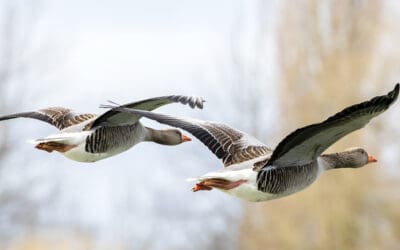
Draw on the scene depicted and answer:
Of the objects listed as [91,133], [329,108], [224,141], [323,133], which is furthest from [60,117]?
[329,108]

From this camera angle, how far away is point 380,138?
28203 millimetres

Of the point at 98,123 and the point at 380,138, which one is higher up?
the point at 98,123

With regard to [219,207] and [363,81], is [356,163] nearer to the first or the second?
[363,81]

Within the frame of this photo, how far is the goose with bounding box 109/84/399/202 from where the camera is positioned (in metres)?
12.7

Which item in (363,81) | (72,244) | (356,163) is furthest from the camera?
(72,244)

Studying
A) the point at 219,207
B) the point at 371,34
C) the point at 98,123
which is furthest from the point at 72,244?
the point at 98,123

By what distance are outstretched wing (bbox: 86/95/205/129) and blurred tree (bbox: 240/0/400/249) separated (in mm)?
14081

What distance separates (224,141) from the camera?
543 inches

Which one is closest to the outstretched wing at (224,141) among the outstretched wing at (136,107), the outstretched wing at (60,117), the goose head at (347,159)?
the outstretched wing at (136,107)

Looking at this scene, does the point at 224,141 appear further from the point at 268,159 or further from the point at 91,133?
the point at 91,133

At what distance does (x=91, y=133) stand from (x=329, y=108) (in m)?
16.3

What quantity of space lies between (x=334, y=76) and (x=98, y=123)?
17.0 meters

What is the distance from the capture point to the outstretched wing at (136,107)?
41.5ft

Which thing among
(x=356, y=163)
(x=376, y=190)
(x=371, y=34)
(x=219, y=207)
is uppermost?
(x=356, y=163)
